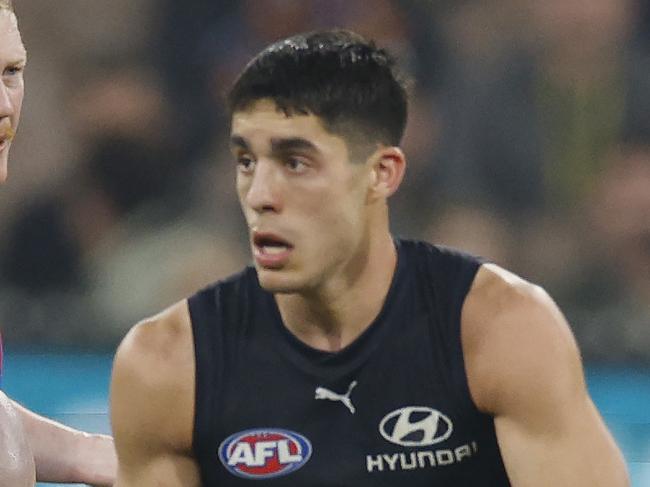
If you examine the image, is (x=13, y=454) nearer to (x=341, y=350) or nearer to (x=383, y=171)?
(x=341, y=350)

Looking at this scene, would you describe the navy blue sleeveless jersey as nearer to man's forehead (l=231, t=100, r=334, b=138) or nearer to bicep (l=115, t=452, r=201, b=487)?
bicep (l=115, t=452, r=201, b=487)

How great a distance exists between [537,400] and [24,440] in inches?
49.4

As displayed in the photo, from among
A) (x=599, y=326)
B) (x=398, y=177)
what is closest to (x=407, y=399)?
(x=398, y=177)

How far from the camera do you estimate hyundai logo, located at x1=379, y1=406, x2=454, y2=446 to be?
Answer: 11.7 ft

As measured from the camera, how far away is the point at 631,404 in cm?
583

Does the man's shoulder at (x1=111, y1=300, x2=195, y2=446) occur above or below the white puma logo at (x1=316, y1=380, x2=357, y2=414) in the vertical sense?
above

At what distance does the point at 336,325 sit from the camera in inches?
144

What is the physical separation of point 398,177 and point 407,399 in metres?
0.49

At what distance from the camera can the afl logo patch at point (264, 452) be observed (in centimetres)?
357

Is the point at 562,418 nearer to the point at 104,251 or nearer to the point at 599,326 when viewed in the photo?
the point at 599,326

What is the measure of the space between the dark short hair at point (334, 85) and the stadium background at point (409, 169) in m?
2.96

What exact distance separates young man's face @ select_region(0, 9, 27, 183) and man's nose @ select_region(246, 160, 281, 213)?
66 centimetres

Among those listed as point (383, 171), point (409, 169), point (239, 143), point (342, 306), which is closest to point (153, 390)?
point (342, 306)

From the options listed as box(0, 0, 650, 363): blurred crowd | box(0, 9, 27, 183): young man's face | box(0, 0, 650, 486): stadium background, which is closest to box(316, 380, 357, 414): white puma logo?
box(0, 9, 27, 183): young man's face
